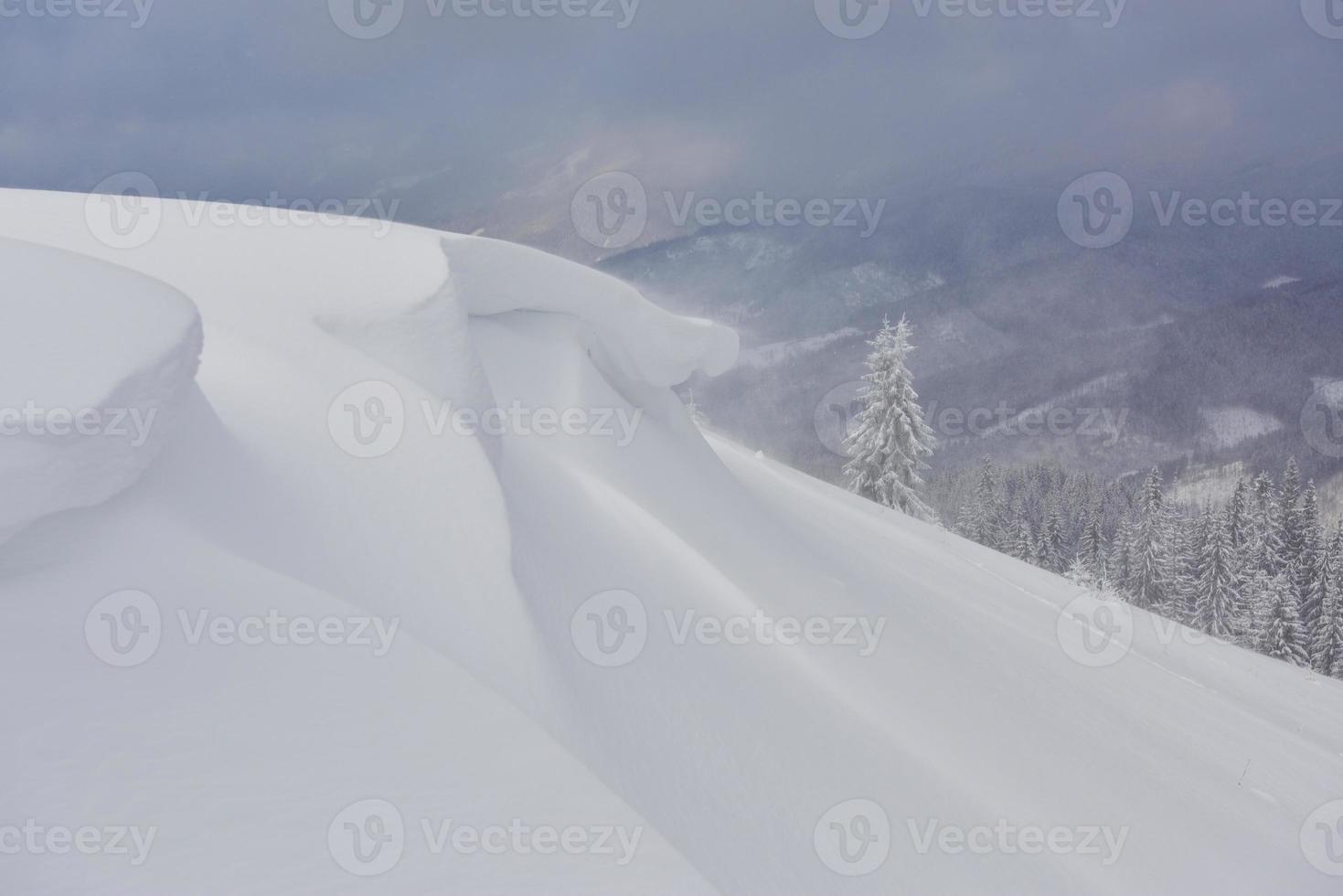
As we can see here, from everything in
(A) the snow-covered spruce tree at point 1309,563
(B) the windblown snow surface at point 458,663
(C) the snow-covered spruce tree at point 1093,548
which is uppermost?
(A) the snow-covered spruce tree at point 1309,563

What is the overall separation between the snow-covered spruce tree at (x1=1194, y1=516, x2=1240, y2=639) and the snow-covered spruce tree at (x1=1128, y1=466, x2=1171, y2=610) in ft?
5.36

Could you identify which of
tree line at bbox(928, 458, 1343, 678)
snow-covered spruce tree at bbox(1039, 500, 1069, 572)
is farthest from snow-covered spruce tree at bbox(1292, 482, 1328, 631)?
snow-covered spruce tree at bbox(1039, 500, 1069, 572)

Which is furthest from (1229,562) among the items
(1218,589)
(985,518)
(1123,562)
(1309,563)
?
(985,518)

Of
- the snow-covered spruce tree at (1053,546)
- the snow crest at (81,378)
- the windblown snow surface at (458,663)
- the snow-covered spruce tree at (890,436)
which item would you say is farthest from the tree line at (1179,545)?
the snow crest at (81,378)

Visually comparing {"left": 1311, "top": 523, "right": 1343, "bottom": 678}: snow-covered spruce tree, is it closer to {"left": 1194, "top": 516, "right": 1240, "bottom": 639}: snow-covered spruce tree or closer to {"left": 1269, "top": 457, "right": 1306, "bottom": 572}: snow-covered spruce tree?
{"left": 1194, "top": 516, "right": 1240, "bottom": 639}: snow-covered spruce tree

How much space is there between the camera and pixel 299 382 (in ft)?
16.1

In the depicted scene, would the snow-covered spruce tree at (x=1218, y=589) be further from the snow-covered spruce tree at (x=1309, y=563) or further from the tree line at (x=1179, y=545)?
the snow-covered spruce tree at (x=1309, y=563)

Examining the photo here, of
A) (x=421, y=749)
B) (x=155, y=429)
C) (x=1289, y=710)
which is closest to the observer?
(x=421, y=749)

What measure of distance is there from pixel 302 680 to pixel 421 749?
1.78 feet

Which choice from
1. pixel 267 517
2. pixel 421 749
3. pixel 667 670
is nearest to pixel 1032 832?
pixel 667 670

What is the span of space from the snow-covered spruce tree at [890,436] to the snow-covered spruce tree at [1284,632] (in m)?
22.7

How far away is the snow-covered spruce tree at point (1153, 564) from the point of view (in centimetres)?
4419

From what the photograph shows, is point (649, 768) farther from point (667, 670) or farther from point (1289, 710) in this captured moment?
point (1289, 710)

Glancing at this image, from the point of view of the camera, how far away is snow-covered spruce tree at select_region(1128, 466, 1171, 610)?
145 ft
